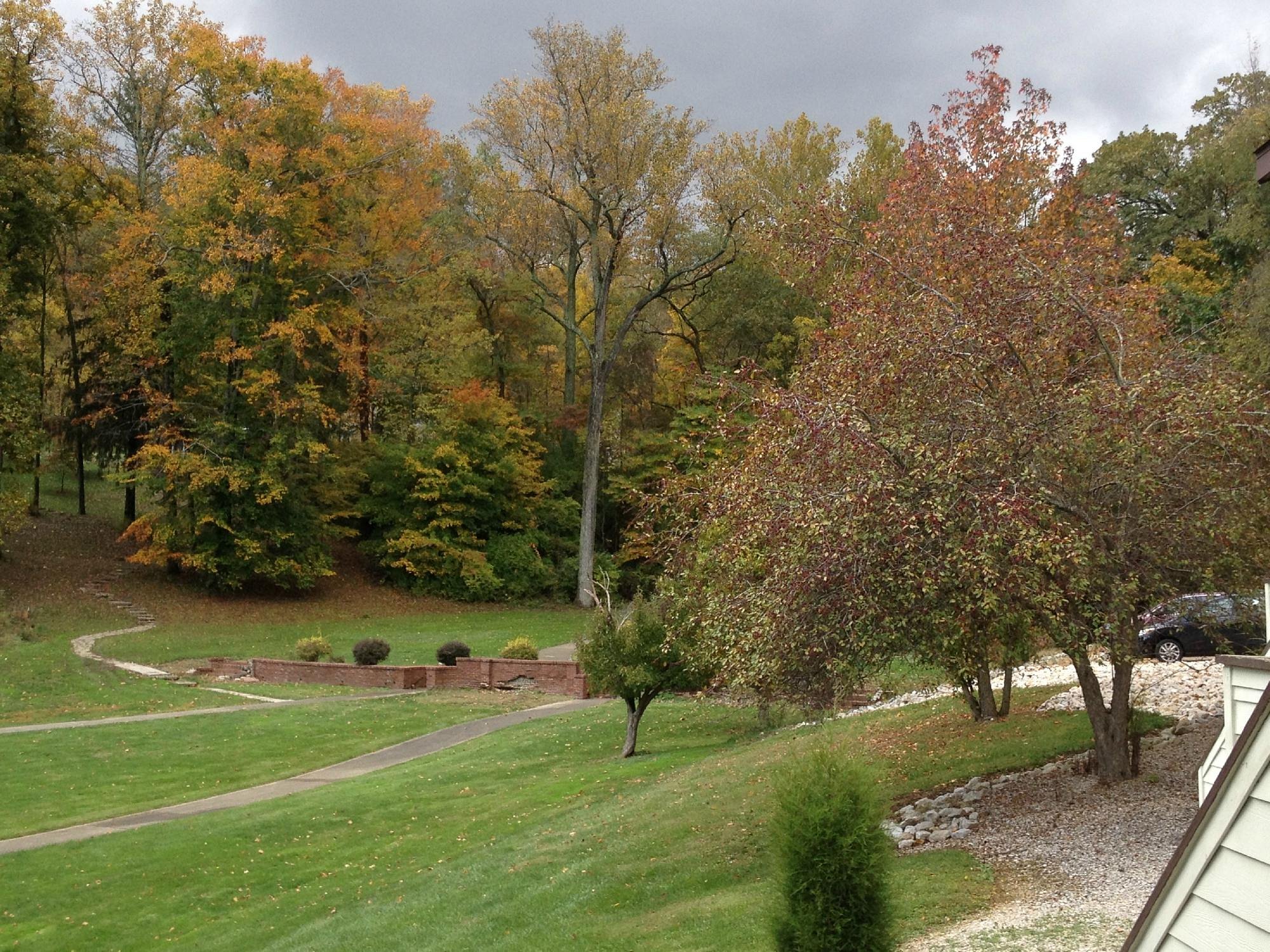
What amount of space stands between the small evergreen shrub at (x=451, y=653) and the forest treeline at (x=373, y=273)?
9083 mm

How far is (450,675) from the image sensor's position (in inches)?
1192

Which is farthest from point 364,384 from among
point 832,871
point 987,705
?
point 832,871

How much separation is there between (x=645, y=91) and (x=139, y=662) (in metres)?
26.8

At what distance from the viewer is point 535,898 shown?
11820 mm

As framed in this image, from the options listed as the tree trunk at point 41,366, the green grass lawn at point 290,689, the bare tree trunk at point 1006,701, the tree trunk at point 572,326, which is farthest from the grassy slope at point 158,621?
the bare tree trunk at point 1006,701

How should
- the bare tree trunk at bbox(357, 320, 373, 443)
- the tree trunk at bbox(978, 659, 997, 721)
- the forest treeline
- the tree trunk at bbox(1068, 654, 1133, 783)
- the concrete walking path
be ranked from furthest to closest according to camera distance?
the bare tree trunk at bbox(357, 320, 373, 443)
the forest treeline
the concrete walking path
the tree trunk at bbox(978, 659, 997, 721)
the tree trunk at bbox(1068, 654, 1133, 783)

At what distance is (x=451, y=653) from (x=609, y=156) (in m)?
20.2

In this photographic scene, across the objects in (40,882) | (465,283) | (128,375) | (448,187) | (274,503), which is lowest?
(40,882)

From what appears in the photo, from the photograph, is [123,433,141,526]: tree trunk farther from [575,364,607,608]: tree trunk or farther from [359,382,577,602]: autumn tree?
[575,364,607,608]: tree trunk

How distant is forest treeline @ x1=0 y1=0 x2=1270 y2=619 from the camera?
38531 millimetres

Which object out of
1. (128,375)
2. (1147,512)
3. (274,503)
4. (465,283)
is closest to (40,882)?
(1147,512)

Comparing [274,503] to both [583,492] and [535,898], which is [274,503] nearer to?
[583,492]

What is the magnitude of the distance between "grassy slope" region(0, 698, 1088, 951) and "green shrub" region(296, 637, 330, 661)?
42.1ft

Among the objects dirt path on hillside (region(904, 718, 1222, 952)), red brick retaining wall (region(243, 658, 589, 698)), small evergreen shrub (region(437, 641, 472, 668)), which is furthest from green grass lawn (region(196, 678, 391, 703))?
dirt path on hillside (region(904, 718, 1222, 952))
